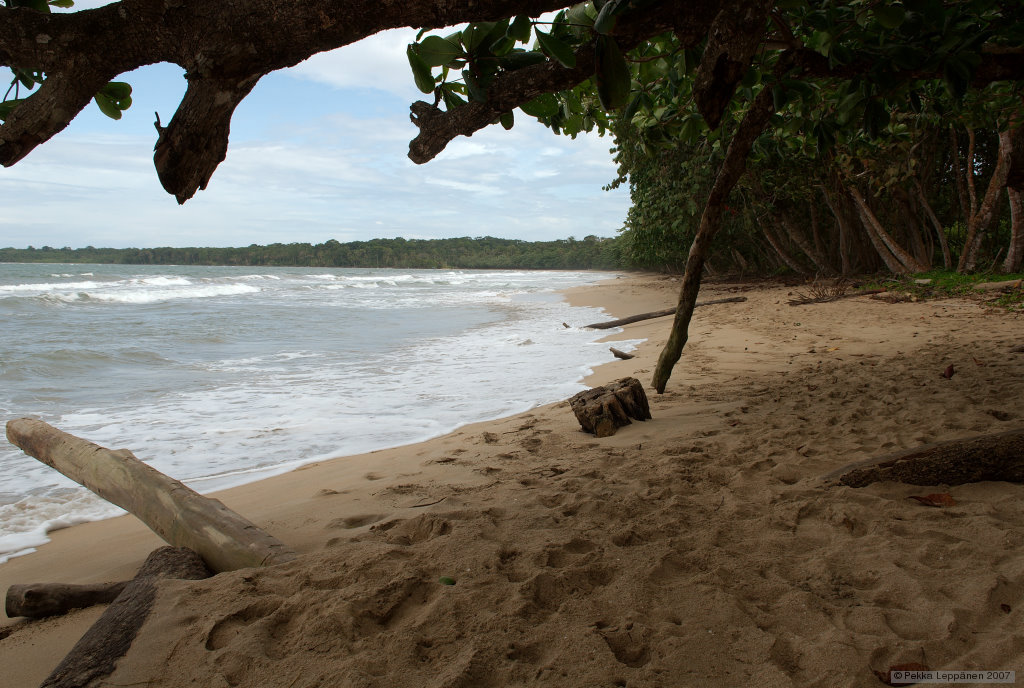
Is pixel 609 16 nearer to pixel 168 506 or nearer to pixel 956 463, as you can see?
pixel 956 463

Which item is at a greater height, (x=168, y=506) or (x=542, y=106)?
(x=542, y=106)

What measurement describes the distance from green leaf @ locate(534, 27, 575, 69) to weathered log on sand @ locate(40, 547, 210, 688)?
2.39 m

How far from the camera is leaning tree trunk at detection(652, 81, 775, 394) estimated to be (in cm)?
373

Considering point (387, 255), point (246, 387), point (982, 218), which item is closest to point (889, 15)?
point (246, 387)

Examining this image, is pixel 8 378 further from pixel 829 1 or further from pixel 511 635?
pixel 829 1

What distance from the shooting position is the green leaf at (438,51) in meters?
2.48

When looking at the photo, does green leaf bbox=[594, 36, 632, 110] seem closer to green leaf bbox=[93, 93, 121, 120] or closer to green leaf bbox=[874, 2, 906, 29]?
green leaf bbox=[874, 2, 906, 29]

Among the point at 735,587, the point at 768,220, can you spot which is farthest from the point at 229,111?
the point at 768,220

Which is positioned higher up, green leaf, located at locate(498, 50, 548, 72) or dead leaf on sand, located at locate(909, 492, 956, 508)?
green leaf, located at locate(498, 50, 548, 72)

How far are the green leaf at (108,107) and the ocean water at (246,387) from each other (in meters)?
Result: 2.26

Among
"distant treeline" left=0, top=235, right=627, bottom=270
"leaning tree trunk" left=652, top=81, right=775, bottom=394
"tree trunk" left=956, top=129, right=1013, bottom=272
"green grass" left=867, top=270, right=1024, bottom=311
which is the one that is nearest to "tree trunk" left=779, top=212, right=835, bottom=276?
"green grass" left=867, top=270, right=1024, bottom=311

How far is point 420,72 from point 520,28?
498 mm

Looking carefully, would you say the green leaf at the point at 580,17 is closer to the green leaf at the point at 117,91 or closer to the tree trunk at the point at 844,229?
the green leaf at the point at 117,91

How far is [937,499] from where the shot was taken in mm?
2602
